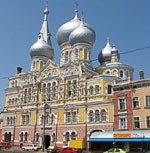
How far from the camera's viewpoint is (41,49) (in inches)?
2152

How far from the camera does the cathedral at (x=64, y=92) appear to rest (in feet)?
133

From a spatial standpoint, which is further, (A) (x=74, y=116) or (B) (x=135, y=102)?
(A) (x=74, y=116)

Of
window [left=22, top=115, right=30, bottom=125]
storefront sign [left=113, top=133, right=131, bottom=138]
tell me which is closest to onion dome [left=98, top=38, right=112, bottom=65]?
window [left=22, top=115, right=30, bottom=125]

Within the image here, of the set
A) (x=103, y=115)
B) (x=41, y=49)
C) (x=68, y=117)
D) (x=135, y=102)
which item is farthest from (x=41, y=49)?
(x=135, y=102)

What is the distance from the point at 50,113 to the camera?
4606cm

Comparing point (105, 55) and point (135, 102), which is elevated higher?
point (105, 55)

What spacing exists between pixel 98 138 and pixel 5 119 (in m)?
28.0

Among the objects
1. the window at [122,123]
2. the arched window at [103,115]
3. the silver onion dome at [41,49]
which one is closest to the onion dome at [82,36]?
the silver onion dome at [41,49]

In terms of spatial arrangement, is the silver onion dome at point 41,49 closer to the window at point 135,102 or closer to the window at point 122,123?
the window at point 122,123

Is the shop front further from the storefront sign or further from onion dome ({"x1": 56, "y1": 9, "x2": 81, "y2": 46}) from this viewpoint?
onion dome ({"x1": 56, "y1": 9, "x2": 81, "y2": 46})

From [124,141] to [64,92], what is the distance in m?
17.4

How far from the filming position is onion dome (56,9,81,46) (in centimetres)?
5356

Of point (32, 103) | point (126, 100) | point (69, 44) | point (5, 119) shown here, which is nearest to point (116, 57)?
point (69, 44)

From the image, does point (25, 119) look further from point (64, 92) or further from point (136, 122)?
point (136, 122)
